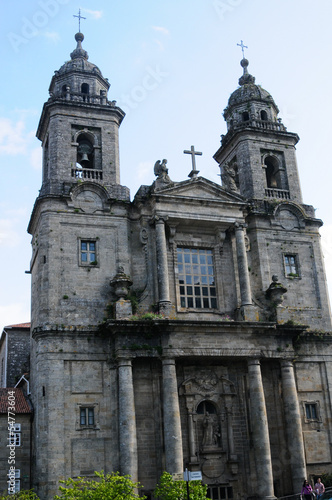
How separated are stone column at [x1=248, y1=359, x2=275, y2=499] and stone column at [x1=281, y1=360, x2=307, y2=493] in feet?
4.21

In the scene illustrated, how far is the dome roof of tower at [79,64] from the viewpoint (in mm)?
32062

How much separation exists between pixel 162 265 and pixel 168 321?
3027mm

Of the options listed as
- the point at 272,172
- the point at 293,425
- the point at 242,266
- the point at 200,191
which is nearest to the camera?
the point at 293,425

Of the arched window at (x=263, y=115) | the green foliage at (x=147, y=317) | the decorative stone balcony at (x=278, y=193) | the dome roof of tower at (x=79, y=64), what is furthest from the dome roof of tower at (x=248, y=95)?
the green foliage at (x=147, y=317)

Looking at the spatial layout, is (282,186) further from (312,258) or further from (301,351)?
(301,351)

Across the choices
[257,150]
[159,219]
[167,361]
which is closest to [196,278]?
[159,219]

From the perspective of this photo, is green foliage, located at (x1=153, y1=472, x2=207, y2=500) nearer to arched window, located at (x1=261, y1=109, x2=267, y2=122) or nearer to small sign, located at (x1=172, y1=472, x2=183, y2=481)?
small sign, located at (x1=172, y1=472, x2=183, y2=481)

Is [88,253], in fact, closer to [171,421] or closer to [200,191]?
[200,191]

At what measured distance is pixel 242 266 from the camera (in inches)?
1116

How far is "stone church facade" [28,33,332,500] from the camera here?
2453 cm

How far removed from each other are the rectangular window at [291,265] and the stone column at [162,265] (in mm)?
6981

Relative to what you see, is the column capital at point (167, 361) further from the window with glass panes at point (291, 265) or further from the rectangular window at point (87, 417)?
the window with glass panes at point (291, 265)

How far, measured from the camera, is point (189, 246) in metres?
29.0

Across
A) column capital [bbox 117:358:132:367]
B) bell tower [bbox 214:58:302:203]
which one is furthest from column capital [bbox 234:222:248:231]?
column capital [bbox 117:358:132:367]
